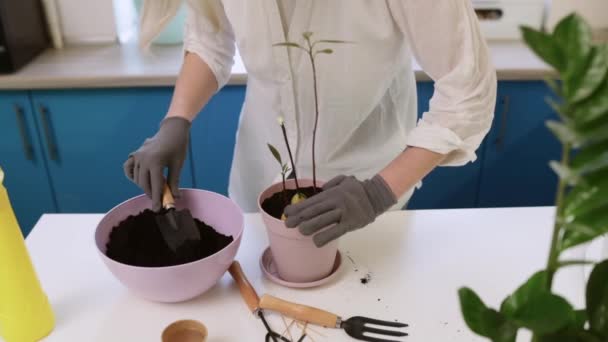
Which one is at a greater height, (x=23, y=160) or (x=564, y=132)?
(x=564, y=132)

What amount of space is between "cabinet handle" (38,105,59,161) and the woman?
2.72 feet

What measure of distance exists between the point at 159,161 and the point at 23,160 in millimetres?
1250

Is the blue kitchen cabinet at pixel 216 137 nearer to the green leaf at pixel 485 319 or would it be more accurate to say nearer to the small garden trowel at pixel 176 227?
the small garden trowel at pixel 176 227

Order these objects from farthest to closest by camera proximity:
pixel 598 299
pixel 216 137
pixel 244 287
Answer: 1. pixel 216 137
2. pixel 244 287
3. pixel 598 299

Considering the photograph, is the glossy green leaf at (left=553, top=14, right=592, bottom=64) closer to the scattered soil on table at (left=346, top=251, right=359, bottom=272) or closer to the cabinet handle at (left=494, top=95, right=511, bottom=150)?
the scattered soil on table at (left=346, top=251, right=359, bottom=272)

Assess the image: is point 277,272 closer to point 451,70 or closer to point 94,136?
point 451,70

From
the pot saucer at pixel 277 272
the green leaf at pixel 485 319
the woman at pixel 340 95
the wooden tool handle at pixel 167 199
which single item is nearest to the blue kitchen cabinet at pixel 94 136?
the woman at pixel 340 95

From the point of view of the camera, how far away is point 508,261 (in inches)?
37.0

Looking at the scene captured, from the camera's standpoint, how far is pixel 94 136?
1.95 m

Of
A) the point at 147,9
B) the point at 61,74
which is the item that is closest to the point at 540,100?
the point at 147,9

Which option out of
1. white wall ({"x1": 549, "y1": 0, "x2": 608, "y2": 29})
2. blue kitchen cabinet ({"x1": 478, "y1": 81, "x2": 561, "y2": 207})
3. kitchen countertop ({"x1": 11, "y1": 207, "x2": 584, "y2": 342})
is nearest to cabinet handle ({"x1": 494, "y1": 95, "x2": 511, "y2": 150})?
blue kitchen cabinet ({"x1": 478, "y1": 81, "x2": 561, "y2": 207})

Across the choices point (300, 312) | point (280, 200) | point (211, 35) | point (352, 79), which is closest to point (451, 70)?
point (352, 79)

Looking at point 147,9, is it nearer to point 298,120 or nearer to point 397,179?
point 298,120

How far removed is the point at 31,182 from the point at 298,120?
4.25 feet
